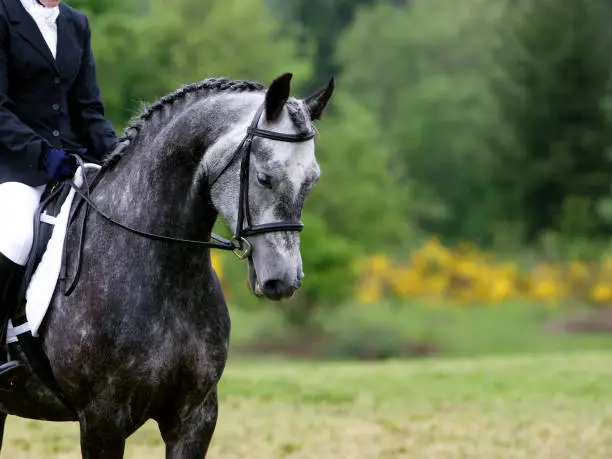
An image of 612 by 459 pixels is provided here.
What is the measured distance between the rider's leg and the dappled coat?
81mm

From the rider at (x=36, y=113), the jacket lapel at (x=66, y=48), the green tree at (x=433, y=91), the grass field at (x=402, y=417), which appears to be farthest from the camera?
the green tree at (x=433, y=91)

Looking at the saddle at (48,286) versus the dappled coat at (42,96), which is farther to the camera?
the dappled coat at (42,96)

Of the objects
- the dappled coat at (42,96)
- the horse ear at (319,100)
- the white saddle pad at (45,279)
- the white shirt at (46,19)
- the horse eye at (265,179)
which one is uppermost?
the white shirt at (46,19)

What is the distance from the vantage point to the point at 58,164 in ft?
15.6

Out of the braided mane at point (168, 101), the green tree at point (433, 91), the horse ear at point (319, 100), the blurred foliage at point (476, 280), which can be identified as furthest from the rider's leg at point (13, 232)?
the green tree at point (433, 91)

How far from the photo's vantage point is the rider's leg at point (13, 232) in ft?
15.2

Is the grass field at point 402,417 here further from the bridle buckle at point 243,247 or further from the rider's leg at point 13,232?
the bridle buckle at point 243,247

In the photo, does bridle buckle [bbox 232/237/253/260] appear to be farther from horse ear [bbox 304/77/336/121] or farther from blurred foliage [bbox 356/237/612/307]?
blurred foliage [bbox 356/237/612/307]

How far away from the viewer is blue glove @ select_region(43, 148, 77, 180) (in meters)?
4.75

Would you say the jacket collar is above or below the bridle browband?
above

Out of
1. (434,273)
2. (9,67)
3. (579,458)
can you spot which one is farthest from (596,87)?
(9,67)

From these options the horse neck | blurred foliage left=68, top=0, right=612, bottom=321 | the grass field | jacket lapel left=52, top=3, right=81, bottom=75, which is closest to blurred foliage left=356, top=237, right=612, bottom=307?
blurred foliage left=68, top=0, right=612, bottom=321

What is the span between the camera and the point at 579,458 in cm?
851

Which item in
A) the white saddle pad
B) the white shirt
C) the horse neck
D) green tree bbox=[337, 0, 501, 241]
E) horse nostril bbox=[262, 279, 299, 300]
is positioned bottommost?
horse nostril bbox=[262, 279, 299, 300]
